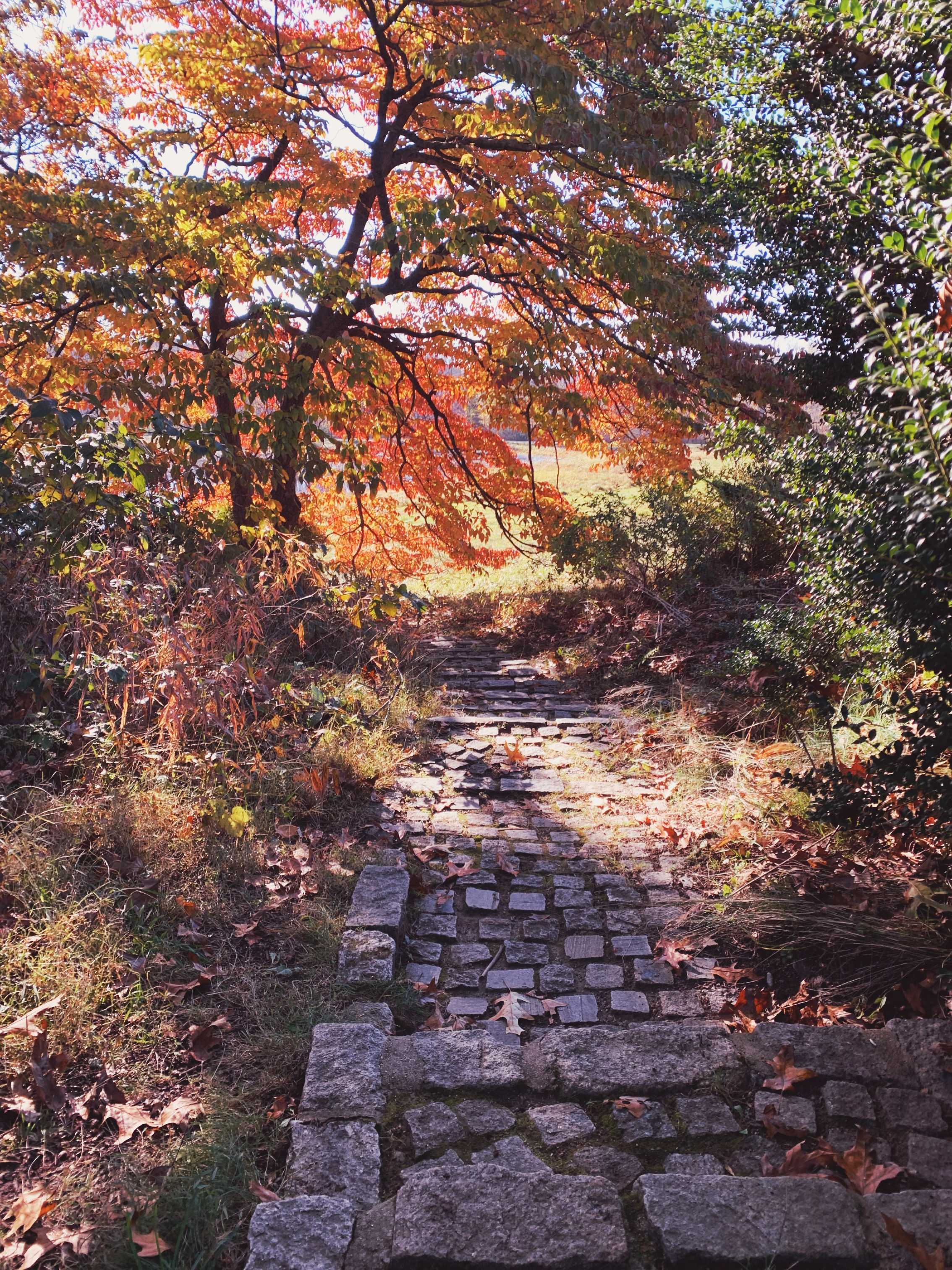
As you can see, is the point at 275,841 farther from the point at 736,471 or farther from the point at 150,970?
the point at 736,471

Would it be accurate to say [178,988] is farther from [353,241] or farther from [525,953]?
[353,241]

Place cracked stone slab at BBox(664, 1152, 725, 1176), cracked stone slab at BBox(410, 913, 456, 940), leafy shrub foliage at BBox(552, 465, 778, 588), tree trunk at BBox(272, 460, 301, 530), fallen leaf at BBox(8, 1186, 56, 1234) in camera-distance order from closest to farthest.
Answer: fallen leaf at BBox(8, 1186, 56, 1234), cracked stone slab at BBox(664, 1152, 725, 1176), cracked stone slab at BBox(410, 913, 456, 940), leafy shrub foliage at BBox(552, 465, 778, 588), tree trunk at BBox(272, 460, 301, 530)

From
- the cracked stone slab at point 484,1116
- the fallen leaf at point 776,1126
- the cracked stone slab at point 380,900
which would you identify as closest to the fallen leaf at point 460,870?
the cracked stone slab at point 380,900

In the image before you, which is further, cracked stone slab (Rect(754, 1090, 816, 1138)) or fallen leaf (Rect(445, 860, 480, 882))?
fallen leaf (Rect(445, 860, 480, 882))

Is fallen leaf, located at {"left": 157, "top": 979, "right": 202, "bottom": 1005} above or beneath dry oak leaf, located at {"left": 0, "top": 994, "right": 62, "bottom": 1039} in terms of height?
beneath

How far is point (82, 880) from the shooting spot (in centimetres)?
321

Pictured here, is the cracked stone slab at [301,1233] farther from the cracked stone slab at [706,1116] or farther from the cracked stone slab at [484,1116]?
the cracked stone slab at [706,1116]

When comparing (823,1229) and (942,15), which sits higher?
(942,15)

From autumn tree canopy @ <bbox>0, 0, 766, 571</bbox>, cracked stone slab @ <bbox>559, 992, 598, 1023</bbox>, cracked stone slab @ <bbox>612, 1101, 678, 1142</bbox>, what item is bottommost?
cracked stone slab @ <bbox>559, 992, 598, 1023</bbox>

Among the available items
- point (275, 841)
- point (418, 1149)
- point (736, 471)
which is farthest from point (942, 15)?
point (736, 471)

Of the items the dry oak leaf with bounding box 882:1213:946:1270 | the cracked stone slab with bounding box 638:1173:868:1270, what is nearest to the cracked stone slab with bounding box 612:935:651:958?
the cracked stone slab with bounding box 638:1173:868:1270

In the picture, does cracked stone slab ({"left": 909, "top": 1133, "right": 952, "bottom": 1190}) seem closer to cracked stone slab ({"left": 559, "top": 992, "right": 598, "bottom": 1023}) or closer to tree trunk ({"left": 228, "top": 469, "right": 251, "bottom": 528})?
cracked stone slab ({"left": 559, "top": 992, "right": 598, "bottom": 1023})

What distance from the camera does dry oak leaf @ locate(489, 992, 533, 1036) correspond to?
2893mm

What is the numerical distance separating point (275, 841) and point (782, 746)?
2.79 meters
